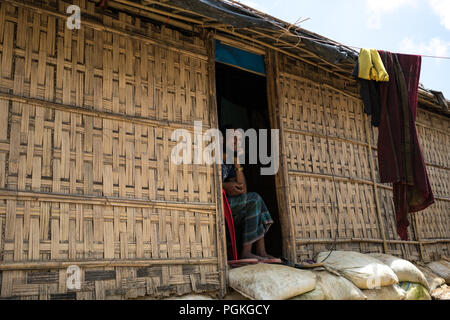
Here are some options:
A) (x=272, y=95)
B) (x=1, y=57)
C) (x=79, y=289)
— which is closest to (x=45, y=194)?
(x=79, y=289)

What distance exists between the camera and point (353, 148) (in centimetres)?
580

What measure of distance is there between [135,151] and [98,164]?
0.36 meters

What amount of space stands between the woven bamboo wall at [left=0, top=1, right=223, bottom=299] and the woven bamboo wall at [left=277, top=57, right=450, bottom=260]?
119 cm

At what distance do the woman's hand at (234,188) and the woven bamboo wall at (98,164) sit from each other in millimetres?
469

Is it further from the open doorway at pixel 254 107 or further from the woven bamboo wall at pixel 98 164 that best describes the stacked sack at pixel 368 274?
the woven bamboo wall at pixel 98 164

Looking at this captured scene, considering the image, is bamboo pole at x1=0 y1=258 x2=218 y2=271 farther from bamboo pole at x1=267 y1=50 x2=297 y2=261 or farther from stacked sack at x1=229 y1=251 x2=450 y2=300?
bamboo pole at x1=267 y1=50 x2=297 y2=261

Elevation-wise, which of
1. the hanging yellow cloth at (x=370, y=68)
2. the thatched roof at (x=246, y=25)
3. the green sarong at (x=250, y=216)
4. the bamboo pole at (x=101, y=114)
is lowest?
the green sarong at (x=250, y=216)

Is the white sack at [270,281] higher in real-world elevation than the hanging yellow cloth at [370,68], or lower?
lower

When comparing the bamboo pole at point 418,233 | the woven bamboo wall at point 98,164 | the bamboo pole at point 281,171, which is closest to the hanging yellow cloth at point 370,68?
the bamboo pole at point 281,171

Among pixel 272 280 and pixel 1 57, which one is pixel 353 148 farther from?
pixel 1 57

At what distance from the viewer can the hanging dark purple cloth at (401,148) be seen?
502cm

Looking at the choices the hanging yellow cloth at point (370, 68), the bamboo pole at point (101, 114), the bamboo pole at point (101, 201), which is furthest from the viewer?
the hanging yellow cloth at point (370, 68)

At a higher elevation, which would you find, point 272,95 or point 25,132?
point 272,95
